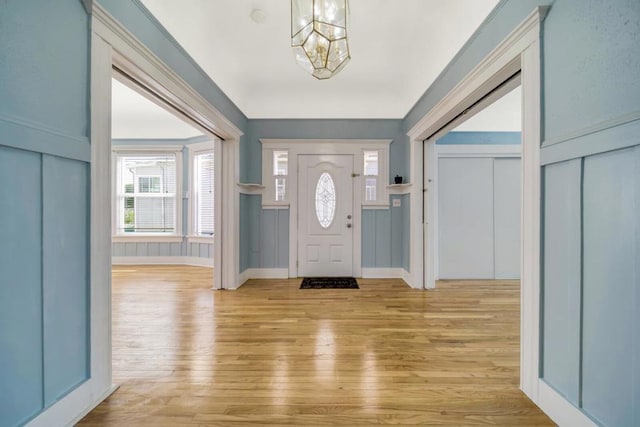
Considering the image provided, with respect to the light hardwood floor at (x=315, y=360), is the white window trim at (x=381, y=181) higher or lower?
higher

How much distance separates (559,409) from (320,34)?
8.25 ft

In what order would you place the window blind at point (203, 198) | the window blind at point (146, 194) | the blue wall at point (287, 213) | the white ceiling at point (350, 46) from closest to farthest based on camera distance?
the white ceiling at point (350, 46), the blue wall at point (287, 213), the window blind at point (203, 198), the window blind at point (146, 194)

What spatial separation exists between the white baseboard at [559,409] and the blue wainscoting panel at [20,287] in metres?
2.42

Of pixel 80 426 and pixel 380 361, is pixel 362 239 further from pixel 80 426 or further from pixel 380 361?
pixel 80 426

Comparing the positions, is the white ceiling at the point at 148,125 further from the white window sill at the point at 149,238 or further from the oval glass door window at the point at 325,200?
the oval glass door window at the point at 325,200

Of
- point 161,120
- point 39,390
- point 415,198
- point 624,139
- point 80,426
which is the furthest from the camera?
point 161,120

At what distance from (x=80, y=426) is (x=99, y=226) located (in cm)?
100

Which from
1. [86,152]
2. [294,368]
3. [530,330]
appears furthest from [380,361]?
[86,152]

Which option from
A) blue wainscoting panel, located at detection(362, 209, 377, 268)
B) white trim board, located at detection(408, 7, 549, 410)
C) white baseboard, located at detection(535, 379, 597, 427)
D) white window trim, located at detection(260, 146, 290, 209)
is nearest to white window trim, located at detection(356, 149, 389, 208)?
blue wainscoting panel, located at detection(362, 209, 377, 268)

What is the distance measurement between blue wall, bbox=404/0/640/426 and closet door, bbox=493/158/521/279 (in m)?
3.05

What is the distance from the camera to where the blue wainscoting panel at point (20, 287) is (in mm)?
1107

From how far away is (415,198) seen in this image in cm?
383

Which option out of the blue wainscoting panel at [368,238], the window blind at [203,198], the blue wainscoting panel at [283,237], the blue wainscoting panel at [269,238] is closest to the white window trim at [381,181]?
the blue wainscoting panel at [368,238]

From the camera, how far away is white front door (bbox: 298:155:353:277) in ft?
14.2
